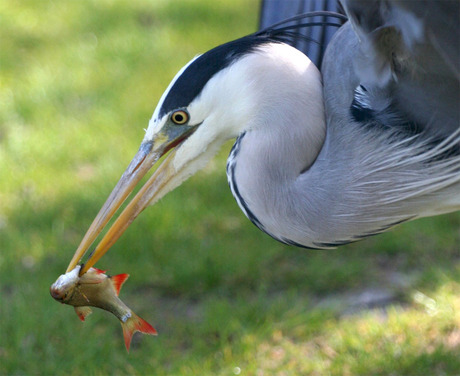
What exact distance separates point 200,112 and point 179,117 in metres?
0.06

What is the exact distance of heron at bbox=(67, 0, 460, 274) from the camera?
2.00 metres

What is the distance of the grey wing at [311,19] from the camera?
7.82 ft

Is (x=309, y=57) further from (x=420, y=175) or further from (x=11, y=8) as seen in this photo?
(x=11, y=8)

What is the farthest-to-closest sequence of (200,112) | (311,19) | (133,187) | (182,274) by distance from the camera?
(182,274) < (311,19) < (133,187) < (200,112)

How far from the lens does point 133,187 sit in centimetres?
220

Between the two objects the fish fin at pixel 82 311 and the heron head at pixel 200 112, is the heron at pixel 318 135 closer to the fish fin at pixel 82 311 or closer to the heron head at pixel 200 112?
the heron head at pixel 200 112

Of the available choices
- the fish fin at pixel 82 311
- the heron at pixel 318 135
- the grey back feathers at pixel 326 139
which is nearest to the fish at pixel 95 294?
the fish fin at pixel 82 311

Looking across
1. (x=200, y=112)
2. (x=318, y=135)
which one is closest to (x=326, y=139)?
(x=318, y=135)

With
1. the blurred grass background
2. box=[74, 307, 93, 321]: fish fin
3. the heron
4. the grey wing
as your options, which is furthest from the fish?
the grey wing

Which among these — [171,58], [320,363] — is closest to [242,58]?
[320,363]

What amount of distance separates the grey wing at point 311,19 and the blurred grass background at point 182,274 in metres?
1.03

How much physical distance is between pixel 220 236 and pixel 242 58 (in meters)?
1.49

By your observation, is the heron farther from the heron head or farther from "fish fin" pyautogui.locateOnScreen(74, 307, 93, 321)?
"fish fin" pyautogui.locateOnScreen(74, 307, 93, 321)

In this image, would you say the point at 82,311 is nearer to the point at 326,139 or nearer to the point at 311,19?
the point at 326,139
